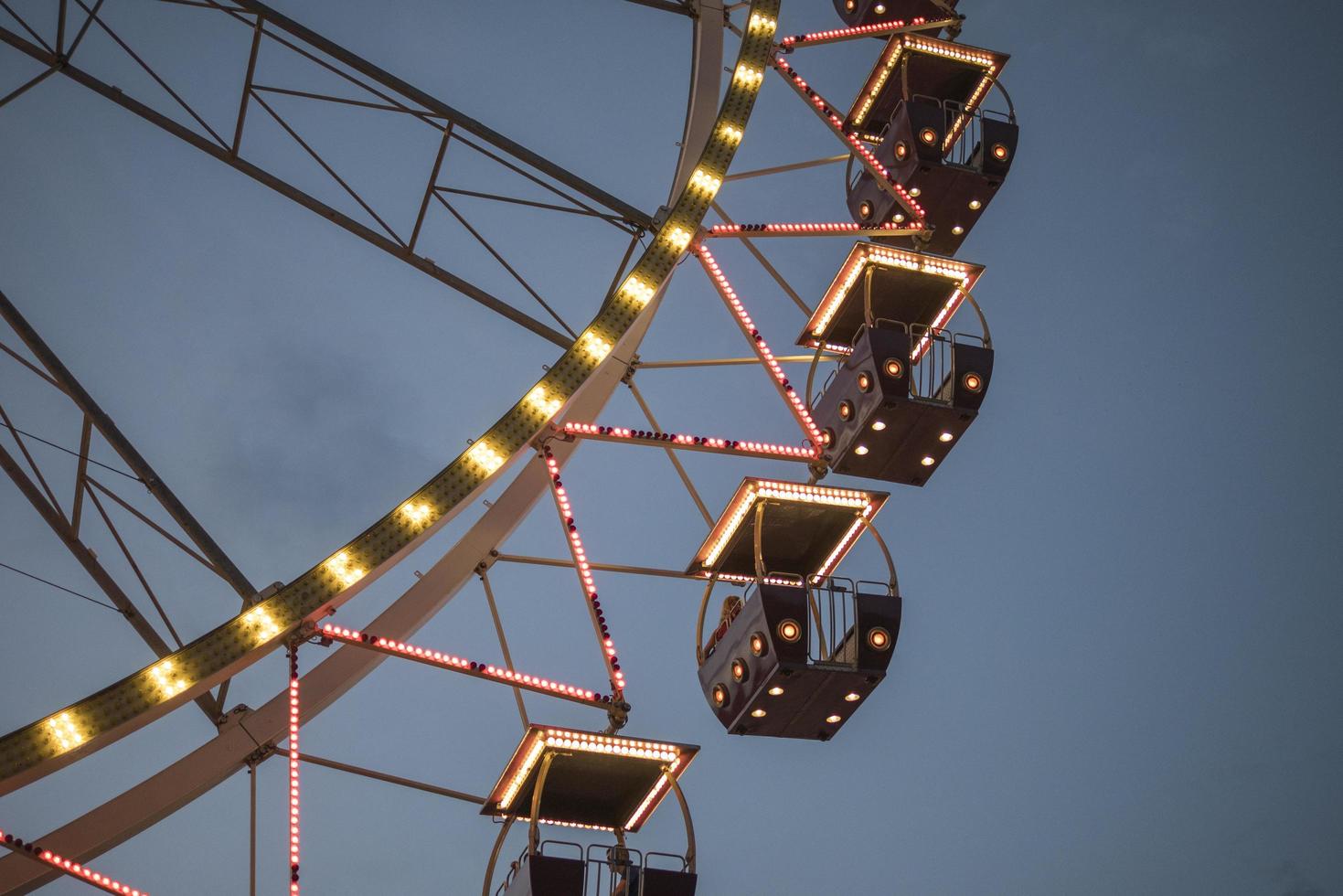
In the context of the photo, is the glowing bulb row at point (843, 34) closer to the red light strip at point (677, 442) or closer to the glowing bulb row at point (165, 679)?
the red light strip at point (677, 442)

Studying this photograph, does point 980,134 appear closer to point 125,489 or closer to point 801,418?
point 801,418

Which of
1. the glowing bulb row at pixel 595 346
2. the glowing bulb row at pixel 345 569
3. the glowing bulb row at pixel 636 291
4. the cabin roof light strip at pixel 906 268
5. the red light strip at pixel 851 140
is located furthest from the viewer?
the red light strip at pixel 851 140

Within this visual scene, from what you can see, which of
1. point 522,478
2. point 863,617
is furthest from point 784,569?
point 522,478

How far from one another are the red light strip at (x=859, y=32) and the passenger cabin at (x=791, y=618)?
5.55m

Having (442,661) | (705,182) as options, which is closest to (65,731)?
(442,661)

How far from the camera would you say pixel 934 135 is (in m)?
17.3

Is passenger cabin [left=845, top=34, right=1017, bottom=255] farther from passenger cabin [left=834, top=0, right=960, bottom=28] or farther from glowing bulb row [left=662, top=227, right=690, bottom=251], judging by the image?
glowing bulb row [left=662, top=227, right=690, bottom=251]

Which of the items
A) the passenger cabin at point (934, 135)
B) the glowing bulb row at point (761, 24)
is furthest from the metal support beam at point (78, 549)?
the passenger cabin at point (934, 135)

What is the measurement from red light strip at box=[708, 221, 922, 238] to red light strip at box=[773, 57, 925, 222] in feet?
0.87

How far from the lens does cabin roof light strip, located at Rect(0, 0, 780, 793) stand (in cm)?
1016

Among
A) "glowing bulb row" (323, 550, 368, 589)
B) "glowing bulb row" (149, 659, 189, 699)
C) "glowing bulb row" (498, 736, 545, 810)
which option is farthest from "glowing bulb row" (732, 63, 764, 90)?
"glowing bulb row" (149, 659, 189, 699)

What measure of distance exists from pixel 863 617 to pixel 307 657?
5.50 metres

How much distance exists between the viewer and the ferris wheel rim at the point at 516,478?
39.8 ft

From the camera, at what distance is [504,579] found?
2276 inches
